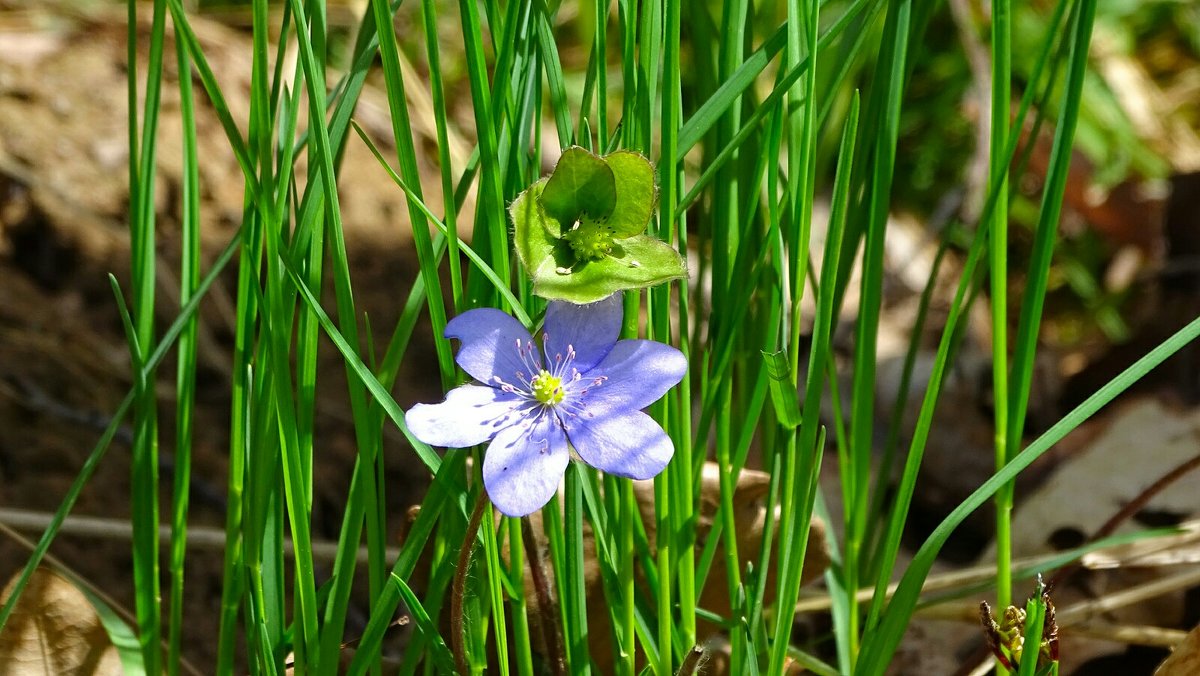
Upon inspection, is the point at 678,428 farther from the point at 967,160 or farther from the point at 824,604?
the point at 967,160

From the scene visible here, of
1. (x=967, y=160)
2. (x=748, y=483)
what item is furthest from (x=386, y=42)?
(x=967, y=160)

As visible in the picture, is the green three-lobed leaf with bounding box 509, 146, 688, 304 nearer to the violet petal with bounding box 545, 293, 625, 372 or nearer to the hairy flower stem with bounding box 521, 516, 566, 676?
the violet petal with bounding box 545, 293, 625, 372

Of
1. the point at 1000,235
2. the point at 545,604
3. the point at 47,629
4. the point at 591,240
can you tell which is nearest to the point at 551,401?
the point at 591,240

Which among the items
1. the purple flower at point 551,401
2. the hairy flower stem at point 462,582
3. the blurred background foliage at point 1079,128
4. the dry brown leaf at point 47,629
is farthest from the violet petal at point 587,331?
the blurred background foliage at point 1079,128

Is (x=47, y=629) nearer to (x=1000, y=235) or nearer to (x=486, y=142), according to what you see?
(x=486, y=142)

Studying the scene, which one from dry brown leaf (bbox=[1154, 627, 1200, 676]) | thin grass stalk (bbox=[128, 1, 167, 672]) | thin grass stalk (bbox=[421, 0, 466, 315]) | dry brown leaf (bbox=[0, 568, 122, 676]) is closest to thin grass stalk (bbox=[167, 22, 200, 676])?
thin grass stalk (bbox=[128, 1, 167, 672])

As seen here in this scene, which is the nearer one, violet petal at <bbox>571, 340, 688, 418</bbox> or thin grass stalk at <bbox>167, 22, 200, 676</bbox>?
violet petal at <bbox>571, 340, 688, 418</bbox>
